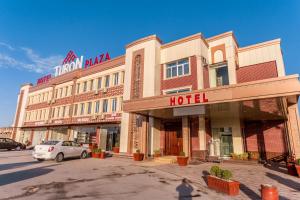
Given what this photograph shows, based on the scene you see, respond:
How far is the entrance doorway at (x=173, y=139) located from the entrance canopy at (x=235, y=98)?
541cm

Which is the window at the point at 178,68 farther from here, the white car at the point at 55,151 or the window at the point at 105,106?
the white car at the point at 55,151

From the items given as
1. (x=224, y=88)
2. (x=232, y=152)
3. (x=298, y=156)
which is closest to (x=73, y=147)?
(x=224, y=88)

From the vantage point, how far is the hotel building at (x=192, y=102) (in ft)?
42.1

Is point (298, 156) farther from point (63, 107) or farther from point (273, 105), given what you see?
point (63, 107)

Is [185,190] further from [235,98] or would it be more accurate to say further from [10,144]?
[10,144]

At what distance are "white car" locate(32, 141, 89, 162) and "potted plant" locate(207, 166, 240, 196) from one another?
12.1m

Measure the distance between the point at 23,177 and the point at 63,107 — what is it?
23973 millimetres

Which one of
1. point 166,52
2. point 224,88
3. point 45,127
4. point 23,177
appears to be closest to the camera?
point 23,177

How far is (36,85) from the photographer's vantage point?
1565 inches

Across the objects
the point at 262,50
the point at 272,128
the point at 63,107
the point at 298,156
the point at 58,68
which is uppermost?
the point at 58,68

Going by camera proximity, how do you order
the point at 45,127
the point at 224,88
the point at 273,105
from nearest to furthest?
the point at 224,88 < the point at 273,105 < the point at 45,127

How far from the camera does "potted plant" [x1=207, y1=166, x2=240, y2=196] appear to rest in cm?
730

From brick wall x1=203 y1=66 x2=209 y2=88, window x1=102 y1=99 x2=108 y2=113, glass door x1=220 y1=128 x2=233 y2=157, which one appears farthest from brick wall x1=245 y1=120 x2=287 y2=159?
window x1=102 y1=99 x2=108 y2=113

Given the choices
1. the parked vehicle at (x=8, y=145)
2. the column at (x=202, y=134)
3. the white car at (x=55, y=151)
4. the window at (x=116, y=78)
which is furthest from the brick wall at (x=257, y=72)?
the parked vehicle at (x=8, y=145)
